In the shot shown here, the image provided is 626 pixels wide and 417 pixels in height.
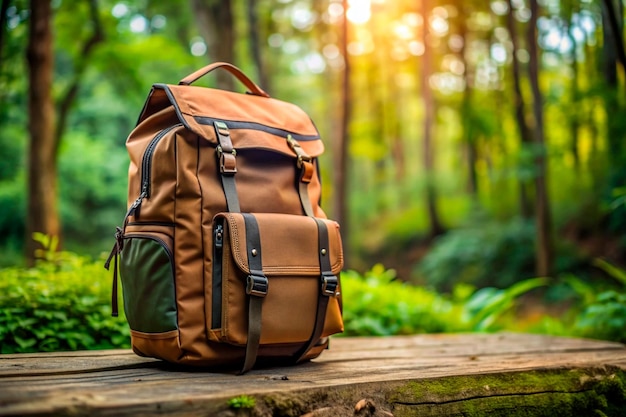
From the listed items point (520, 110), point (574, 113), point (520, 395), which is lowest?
point (520, 395)

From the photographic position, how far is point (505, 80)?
15.8 m

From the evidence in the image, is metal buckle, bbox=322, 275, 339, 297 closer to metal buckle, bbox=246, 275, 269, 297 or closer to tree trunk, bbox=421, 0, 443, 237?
metal buckle, bbox=246, 275, 269, 297

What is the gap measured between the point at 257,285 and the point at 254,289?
0.02m

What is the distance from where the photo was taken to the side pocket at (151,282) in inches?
83.6

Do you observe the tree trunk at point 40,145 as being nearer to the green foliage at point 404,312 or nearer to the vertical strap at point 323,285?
the green foliage at point 404,312

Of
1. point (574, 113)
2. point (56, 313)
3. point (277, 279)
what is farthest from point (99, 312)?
point (574, 113)

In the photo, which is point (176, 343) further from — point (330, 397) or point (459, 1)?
point (459, 1)

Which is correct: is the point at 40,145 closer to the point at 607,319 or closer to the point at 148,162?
the point at 148,162

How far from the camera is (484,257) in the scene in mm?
13062

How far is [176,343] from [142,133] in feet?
2.87

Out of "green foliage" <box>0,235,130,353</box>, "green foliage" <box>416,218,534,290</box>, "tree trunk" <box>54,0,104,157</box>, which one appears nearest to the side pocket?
"green foliage" <box>0,235,130,353</box>

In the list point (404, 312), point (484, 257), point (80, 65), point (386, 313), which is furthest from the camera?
point (484, 257)

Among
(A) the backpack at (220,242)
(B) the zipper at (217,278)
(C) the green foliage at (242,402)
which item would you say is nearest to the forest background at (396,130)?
(A) the backpack at (220,242)

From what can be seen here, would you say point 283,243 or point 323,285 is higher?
point 283,243
